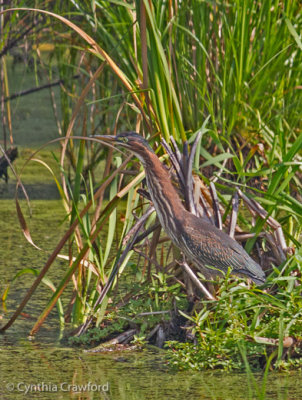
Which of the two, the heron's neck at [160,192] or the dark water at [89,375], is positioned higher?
the heron's neck at [160,192]

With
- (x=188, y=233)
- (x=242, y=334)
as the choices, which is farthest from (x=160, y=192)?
(x=242, y=334)

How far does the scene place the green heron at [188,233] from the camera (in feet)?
7.97

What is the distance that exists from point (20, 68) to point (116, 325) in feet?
21.6

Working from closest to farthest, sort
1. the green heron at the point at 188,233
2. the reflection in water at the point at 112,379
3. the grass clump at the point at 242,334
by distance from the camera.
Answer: the reflection in water at the point at 112,379, the grass clump at the point at 242,334, the green heron at the point at 188,233

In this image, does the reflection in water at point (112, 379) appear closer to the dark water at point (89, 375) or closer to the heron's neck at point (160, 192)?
the dark water at point (89, 375)

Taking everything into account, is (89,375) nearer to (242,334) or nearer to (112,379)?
(112,379)

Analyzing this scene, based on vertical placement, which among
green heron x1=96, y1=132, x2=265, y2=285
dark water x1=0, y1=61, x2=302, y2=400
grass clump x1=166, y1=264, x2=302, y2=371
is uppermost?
green heron x1=96, y1=132, x2=265, y2=285

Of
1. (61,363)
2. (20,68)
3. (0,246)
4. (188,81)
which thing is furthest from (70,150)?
(20,68)

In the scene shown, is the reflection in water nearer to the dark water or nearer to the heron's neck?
the dark water

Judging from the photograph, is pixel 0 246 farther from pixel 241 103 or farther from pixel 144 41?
pixel 144 41

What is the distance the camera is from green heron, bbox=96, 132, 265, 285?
243 centimetres

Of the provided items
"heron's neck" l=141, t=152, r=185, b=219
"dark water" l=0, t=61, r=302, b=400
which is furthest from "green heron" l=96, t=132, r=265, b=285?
"dark water" l=0, t=61, r=302, b=400

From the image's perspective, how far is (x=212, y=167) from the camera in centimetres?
379

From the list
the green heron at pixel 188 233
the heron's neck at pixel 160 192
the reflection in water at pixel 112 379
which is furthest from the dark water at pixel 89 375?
the heron's neck at pixel 160 192
